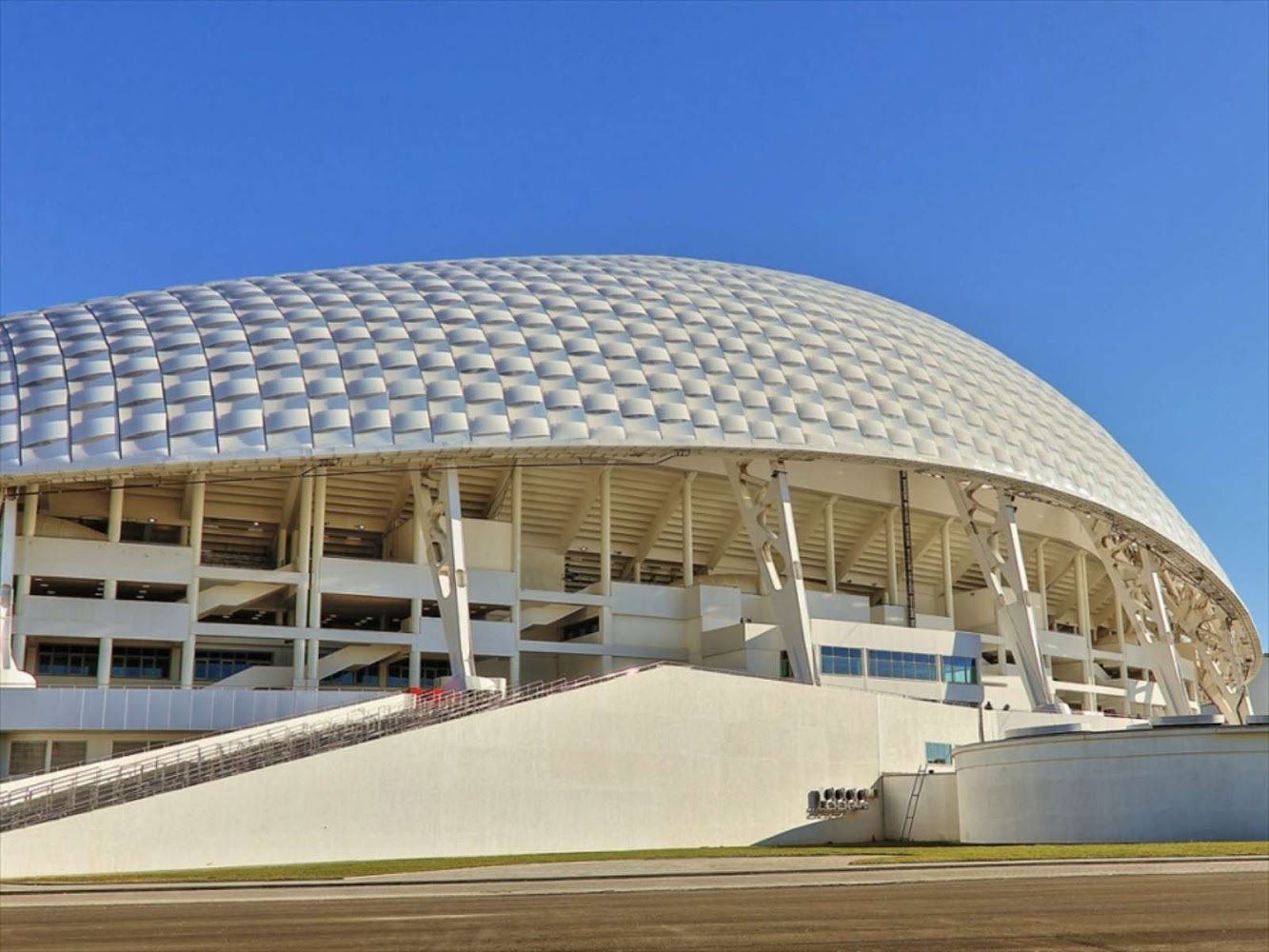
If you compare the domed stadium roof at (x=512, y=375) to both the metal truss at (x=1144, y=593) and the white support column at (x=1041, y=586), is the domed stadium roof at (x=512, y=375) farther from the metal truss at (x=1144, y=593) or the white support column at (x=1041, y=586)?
the white support column at (x=1041, y=586)

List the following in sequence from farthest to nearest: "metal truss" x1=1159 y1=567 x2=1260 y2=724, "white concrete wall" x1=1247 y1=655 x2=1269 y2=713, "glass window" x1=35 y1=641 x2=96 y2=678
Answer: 1. "white concrete wall" x1=1247 y1=655 x2=1269 y2=713
2. "metal truss" x1=1159 y1=567 x2=1260 y2=724
3. "glass window" x1=35 y1=641 x2=96 y2=678

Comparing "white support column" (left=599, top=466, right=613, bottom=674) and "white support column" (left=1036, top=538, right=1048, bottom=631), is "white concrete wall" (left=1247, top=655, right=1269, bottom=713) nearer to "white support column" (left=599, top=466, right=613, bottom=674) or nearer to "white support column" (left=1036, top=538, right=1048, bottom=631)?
"white support column" (left=1036, top=538, right=1048, bottom=631)

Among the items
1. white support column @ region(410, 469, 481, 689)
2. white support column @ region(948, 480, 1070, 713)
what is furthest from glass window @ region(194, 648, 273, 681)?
white support column @ region(948, 480, 1070, 713)

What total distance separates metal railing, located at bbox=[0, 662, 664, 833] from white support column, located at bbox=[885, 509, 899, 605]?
82.0 feet

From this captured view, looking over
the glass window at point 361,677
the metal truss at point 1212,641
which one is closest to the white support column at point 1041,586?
the metal truss at point 1212,641

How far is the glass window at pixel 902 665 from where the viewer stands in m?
57.9

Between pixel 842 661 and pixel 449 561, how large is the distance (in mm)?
17789

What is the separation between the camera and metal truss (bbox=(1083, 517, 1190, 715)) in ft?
229

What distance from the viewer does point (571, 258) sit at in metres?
→ 64.3

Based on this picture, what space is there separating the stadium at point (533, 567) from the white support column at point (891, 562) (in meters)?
0.21

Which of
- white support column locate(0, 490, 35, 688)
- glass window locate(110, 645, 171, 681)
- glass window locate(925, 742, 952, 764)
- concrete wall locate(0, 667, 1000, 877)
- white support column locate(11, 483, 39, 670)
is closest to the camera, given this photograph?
concrete wall locate(0, 667, 1000, 877)

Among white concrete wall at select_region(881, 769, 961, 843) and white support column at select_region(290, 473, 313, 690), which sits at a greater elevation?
white support column at select_region(290, 473, 313, 690)

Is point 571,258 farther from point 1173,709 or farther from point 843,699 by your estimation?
point 1173,709

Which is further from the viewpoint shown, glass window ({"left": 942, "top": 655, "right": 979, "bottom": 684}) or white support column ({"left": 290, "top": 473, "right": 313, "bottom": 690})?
glass window ({"left": 942, "top": 655, "right": 979, "bottom": 684})
